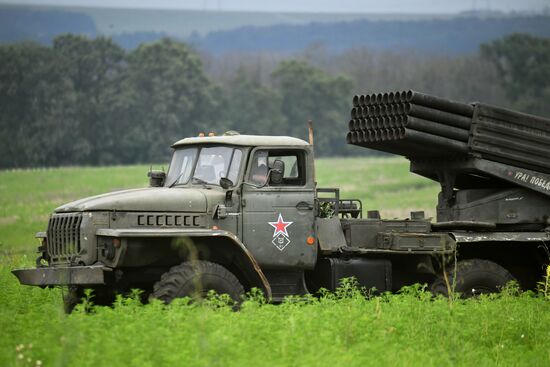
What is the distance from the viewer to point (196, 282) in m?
13.3

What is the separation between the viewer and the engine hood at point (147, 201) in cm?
1362

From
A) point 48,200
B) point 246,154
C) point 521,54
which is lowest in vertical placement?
point 48,200

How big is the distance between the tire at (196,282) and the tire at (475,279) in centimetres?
349

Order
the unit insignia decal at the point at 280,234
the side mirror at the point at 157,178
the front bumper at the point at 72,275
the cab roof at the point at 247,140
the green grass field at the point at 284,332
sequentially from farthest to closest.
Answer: the side mirror at the point at 157,178, the cab roof at the point at 247,140, the unit insignia decal at the point at 280,234, the front bumper at the point at 72,275, the green grass field at the point at 284,332

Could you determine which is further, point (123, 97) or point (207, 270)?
point (123, 97)

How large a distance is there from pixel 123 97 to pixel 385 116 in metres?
69.2

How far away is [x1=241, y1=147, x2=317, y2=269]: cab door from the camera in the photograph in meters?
14.5

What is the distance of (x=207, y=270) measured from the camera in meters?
13.5

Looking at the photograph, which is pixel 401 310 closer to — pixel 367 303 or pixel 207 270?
pixel 367 303

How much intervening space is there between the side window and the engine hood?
2.74ft

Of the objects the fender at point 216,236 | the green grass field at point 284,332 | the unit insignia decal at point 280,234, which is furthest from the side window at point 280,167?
the green grass field at point 284,332

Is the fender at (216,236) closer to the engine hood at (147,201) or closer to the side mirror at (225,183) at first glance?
the engine hood at (147,201)

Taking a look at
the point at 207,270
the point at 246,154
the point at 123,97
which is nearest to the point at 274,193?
the point at 246,154

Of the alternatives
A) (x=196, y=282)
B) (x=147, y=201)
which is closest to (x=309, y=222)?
(x=196, y=282)
